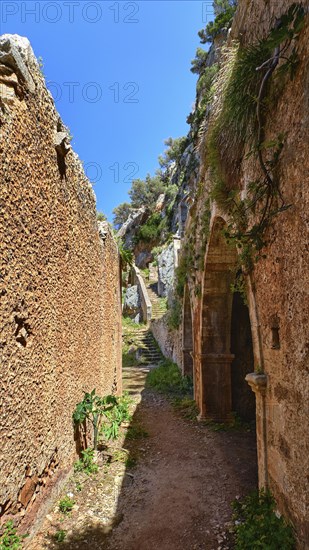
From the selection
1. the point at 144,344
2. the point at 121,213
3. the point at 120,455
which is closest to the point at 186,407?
the point at 120,455

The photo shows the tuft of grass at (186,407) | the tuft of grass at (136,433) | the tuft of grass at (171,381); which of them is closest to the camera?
the tuft of grass at (136,433)

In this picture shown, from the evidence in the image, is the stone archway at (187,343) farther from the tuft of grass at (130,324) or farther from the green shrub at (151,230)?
the green shrub at (151,230)

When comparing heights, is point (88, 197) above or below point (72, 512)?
above

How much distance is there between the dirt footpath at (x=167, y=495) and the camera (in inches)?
140

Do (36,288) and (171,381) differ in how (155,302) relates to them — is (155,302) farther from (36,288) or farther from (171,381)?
(36,288)

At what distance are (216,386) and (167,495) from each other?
348cm

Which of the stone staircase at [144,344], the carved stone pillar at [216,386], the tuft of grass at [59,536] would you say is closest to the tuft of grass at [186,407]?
the carved stone pillar at [216,386]

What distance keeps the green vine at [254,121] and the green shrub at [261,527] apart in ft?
8.44

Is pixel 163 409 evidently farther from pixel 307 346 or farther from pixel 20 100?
pixel 20 100

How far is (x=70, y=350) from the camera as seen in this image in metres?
4.60

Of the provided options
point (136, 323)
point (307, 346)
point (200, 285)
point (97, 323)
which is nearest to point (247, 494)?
point (307, 346)

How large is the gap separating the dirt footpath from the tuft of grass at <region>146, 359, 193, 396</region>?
3322mm

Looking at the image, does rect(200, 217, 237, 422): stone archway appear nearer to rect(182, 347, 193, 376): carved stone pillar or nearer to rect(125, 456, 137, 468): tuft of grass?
rect(125, 456, 137, 468): tuft of grass

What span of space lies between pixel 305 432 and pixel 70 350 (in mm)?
3035
